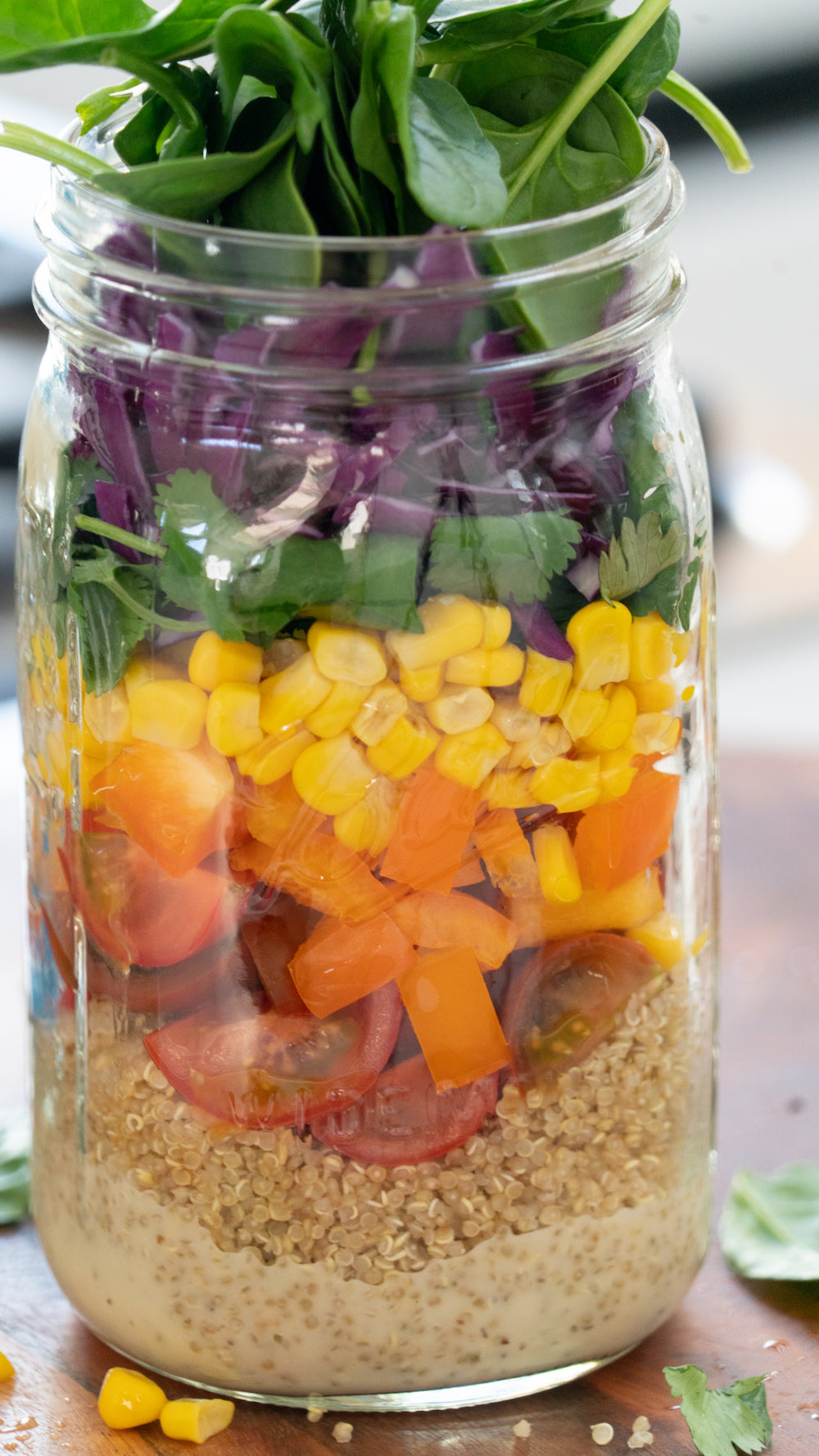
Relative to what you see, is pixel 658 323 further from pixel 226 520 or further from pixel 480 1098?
pixel 480 1098

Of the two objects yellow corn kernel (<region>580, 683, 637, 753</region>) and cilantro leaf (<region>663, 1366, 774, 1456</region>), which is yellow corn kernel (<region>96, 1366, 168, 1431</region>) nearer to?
→ cilantro leaf (<region>663, 1366, 774, 1456</region>)

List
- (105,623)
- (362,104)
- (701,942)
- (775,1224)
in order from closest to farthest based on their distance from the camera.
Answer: (362,104)
(105,623)
(701,942)
(775,1224)

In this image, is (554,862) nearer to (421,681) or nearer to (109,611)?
(421,681)

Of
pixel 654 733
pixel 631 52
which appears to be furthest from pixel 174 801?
pixel 631 52

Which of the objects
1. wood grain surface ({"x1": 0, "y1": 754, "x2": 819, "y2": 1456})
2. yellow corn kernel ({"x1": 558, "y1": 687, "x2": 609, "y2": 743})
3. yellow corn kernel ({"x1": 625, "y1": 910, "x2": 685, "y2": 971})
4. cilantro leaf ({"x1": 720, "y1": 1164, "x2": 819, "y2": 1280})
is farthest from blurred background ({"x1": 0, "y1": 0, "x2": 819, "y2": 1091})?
yellow corn kernel ({"x1": 558, "y1": 687, "x2": 609, "y2": 743})

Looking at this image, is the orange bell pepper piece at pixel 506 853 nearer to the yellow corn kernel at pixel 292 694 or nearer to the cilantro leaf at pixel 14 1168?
the yellow corn kernel at pixel 292 694

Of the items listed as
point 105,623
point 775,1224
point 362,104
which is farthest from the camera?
point 775,1224

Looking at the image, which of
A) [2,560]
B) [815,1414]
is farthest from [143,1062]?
[2,560]
